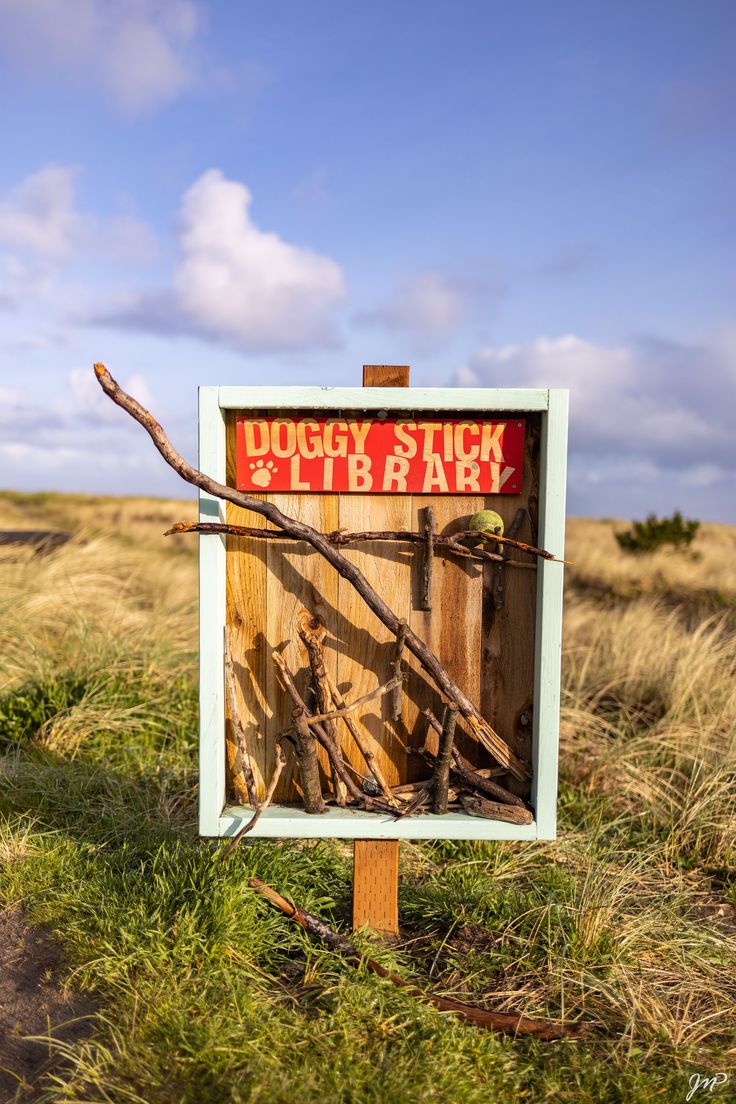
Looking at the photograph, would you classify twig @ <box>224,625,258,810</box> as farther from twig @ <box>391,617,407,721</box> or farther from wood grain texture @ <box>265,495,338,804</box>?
twig @ <box>391,617,407,721</box>

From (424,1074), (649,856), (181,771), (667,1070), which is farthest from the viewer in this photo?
(181,771)

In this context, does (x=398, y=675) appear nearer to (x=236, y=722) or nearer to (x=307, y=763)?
(x=307, y=763)

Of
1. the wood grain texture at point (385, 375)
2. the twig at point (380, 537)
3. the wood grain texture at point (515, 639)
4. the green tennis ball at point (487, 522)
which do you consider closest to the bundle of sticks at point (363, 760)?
the wood grain texture at point (515, 639)

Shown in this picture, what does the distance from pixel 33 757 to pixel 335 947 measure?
106 inches

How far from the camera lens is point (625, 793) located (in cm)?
478

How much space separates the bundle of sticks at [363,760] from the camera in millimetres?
2795

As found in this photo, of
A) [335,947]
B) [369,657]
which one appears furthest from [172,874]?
[369,657]

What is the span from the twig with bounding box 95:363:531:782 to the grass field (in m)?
0.78

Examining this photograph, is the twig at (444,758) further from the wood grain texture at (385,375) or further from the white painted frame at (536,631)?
the wood grain texture at (385,375)

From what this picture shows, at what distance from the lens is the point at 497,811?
2.86m

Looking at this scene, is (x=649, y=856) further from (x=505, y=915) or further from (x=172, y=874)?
(x=172, y=874)

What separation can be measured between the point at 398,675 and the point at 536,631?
0.51 meters

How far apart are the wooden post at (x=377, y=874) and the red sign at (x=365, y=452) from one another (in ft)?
0.73

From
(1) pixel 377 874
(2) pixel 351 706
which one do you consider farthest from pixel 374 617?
(1) pixel 377 874
